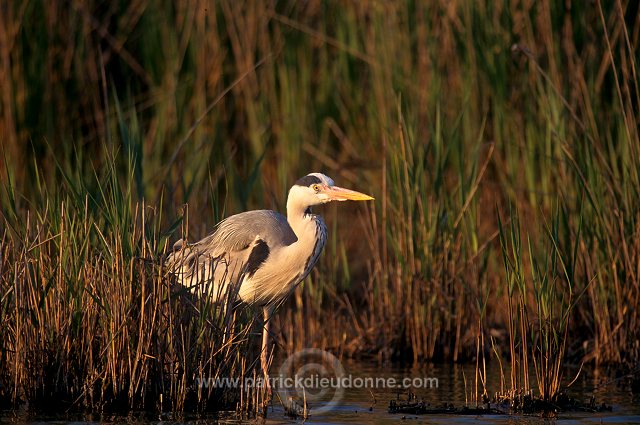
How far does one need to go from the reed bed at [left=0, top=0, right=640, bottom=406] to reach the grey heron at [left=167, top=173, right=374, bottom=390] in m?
0.33

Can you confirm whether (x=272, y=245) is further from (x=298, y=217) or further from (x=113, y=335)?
(x=113, y=335)

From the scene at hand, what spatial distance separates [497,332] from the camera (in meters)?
7.04

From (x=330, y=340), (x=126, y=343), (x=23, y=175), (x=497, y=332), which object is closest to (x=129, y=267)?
(x=126, y=343)

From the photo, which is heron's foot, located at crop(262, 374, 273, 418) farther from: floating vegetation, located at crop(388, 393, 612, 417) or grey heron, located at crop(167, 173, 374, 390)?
grey heron, located at crop(167, 173, 374, 390)

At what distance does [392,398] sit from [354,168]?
10.2 feet

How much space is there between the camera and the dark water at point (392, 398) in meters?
4.87

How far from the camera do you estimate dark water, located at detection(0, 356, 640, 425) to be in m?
4.87

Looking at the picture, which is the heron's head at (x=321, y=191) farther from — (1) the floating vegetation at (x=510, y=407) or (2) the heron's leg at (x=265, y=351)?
(1) the floating vegetation at (x=510, y=407)

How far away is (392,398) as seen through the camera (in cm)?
563

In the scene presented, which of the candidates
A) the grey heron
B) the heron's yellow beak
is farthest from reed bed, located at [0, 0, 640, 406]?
the heron's yellow beak

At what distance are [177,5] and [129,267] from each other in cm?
435

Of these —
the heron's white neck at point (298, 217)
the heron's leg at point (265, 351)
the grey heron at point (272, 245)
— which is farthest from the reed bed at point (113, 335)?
the heron's white neck at point (298, 217)

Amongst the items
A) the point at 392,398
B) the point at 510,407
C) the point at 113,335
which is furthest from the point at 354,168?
the point at 113,335

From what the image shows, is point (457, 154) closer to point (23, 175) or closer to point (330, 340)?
point (330, 340)
